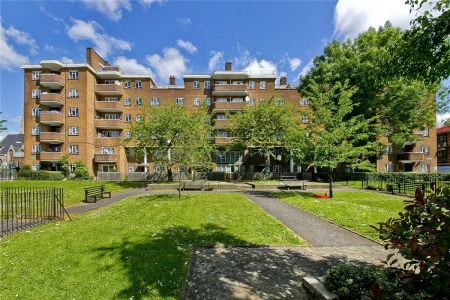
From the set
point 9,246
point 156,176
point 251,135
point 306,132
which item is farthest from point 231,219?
point 156,176

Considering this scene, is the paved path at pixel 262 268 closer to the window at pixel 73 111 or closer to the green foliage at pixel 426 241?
the green foliage at pixel 426 241

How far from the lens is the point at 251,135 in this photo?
36.7 meters

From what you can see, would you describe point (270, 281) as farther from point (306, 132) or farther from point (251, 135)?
point (251, 135)

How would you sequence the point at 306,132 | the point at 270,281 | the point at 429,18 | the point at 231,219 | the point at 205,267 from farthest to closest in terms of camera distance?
1. the point at 306,132
2. the point at 231,219
3. the point at 205,267
4. the point at 270,281
5. the point at 429,18

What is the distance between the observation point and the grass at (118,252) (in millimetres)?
5328

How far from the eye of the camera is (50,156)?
135 ft

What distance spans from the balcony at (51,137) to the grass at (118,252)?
122 feet

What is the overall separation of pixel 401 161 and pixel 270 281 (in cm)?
4875

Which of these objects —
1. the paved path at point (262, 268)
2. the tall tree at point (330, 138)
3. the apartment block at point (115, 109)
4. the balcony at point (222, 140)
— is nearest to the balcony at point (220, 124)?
the apartment block at point (115, 109)

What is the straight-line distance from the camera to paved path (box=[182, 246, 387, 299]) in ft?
17.0

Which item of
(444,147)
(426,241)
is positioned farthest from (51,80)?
(444,147)

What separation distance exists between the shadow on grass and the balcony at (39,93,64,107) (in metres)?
42.5

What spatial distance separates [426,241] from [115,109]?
159 ft

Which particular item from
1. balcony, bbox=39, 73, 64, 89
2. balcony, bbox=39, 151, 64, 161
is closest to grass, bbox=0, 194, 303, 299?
balcony, bbox=39, 151, 64, 161
